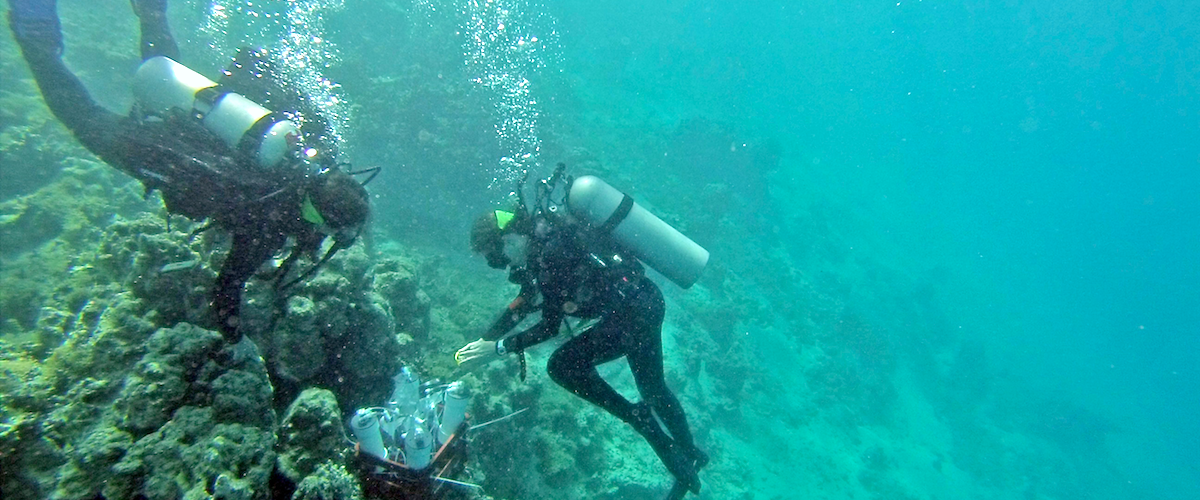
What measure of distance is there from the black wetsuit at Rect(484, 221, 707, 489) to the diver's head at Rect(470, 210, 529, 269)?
0.16 meters

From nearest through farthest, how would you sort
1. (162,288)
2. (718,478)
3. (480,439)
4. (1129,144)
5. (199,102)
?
(162,288) < (199,102) < (480,439) < (718,478) < (1129,144)

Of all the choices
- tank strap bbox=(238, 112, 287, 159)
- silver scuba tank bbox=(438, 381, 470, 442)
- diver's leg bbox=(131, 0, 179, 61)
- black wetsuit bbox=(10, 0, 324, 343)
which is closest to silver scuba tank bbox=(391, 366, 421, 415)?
silver scuba tank bbox=(438, 381, 470, 442)

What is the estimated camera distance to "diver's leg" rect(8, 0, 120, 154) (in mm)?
4445

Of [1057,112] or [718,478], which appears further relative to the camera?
[1057,112]

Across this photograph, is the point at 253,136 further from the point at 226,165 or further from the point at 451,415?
the point at 451,415

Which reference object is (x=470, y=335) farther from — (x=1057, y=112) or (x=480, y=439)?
(x=1057, y=112)

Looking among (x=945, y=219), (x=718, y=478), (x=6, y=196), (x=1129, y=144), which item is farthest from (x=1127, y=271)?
(x=6, y=196)

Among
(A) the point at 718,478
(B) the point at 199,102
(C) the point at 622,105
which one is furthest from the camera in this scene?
(C) the point at 622,105

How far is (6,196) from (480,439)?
891 centimetres

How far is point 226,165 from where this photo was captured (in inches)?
147

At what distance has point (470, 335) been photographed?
798 centimetres

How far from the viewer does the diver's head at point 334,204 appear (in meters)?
3.50

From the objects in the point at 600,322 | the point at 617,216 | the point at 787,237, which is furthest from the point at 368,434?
the point at 787,237

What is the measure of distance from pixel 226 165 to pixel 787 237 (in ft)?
85.6
